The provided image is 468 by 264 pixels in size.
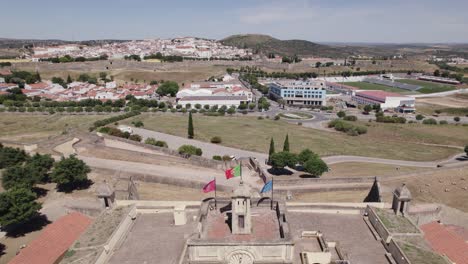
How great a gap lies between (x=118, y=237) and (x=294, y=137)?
48.1 meters

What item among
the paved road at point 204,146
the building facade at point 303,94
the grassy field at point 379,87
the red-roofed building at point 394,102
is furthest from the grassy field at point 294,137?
the grassy field at point 379,87

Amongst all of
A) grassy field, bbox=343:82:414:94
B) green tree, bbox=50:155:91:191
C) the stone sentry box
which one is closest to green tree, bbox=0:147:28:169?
green tree, bbox=50:155:91:191

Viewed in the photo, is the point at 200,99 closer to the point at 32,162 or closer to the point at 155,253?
the point at 32,162

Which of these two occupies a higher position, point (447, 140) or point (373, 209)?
point (373, 209)

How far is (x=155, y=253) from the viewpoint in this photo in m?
19.5

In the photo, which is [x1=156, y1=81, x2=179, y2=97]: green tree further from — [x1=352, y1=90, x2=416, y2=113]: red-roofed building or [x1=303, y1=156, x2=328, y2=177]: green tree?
[x1=303, y1=156, x2=328, y2=177]: green tree

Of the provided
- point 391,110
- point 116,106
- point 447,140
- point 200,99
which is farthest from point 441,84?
point 116,106

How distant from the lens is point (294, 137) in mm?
64125

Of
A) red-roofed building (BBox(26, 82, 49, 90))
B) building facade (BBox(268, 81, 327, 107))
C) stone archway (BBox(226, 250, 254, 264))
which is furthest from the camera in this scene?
building facade (BBox(268, 81, 327, 107))

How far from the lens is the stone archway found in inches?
658

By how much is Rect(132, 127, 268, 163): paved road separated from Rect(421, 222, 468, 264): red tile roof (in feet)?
87.4

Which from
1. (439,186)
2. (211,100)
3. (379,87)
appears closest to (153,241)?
(439,186)

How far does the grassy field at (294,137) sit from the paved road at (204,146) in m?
2.05

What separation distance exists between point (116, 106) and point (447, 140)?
3184 inches
